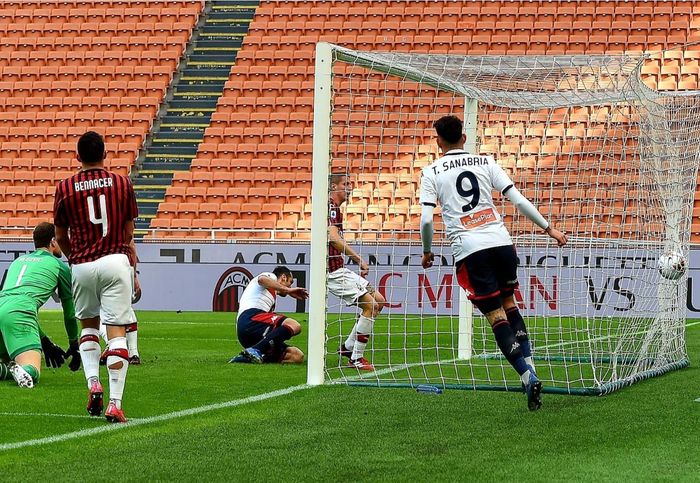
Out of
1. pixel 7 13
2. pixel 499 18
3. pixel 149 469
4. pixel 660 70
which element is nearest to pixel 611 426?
pixel 149 469

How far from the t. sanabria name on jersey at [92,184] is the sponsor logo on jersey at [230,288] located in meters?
13.8

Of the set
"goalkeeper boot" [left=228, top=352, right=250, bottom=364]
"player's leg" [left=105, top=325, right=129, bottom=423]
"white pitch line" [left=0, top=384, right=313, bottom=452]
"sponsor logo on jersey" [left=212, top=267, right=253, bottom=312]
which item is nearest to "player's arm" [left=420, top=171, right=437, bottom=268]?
"white pitch line" [left=0, top=384, right=313, bottom=452]

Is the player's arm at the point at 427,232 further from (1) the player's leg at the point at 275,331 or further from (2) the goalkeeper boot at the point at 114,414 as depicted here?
(1) the player's leg at the point at 275,331

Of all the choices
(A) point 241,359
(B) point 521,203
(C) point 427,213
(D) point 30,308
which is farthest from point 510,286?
(A) point 241,359

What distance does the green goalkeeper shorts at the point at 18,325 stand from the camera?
345 inches

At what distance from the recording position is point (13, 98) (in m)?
26.7

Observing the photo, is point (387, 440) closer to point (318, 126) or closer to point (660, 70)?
point (318, 126)

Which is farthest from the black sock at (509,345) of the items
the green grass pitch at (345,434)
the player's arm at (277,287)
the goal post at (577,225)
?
the player's arm at (277,287)

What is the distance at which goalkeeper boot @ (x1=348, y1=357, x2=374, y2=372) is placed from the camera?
10.0 metres

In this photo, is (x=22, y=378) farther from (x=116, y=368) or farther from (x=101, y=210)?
(x=101, y=210)

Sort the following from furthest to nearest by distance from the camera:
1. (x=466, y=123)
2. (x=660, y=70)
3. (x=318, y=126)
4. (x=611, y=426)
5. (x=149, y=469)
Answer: (x=660, y=70)
(x=466, y=123)
(x=318, y=126)
(x=611, y=426)
(x=149, y=469)

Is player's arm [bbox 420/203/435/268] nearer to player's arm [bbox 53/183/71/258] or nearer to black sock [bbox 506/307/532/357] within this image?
black sock [bbox 506/307/532/357]

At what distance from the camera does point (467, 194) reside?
7.50 metres

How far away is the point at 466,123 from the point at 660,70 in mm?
13108
